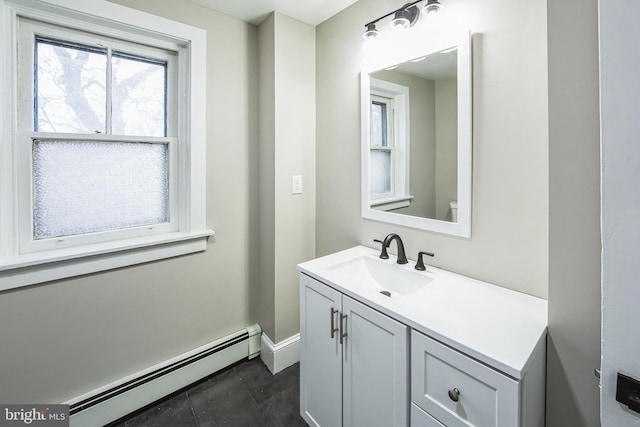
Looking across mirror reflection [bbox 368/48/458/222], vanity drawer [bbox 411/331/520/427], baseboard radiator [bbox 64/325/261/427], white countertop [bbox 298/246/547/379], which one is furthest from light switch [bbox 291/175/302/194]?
vanity drawer [bbox 411/331/520/427]

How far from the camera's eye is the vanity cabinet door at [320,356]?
1.22 metres

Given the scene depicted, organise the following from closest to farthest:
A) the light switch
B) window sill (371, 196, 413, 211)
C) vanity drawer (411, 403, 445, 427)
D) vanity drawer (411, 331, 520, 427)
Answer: vanity drawer (411, 331, 520, 427), vanity drawer (411, 403, 445, 427), window sill (371, 196, 413, 211), the light switch

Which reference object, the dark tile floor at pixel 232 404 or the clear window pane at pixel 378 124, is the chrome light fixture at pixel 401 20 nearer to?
the clear window pane at pixel 378 124

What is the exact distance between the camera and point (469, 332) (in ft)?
2.77

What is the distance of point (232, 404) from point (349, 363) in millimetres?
916

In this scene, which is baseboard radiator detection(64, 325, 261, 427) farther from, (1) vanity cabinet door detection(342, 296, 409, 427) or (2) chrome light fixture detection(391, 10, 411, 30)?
(2) chrome light fixture detection(391, 10, 411, 30)

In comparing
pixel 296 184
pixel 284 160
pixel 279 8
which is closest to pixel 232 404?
pixel 296 184

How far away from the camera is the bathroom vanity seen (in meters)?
0.76

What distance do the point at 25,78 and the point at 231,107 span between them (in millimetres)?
968

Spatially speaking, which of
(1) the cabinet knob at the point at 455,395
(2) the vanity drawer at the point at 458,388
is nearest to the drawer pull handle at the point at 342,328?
(2) the vanity drawer at the point at 458,388

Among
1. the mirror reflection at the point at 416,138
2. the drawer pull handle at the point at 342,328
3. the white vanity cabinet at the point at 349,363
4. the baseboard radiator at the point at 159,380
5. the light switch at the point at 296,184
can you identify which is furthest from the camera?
the light switch at the point at 296,184

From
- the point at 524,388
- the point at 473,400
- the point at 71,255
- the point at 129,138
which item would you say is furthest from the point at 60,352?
the point at 524,388

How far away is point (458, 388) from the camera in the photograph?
0.81 meters

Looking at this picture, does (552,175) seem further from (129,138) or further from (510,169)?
(129,138)
